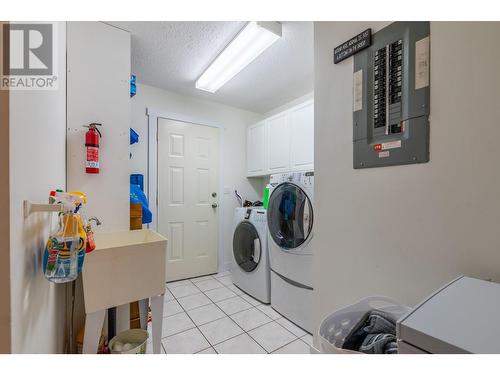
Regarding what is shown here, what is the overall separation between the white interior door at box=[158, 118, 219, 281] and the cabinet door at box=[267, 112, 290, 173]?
30.2 inches

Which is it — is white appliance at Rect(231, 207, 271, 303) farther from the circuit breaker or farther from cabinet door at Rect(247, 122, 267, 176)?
the circuit breaker

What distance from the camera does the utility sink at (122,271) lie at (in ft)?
3.68

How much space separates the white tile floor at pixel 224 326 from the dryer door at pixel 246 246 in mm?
348

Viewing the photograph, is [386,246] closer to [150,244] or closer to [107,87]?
[150,244]

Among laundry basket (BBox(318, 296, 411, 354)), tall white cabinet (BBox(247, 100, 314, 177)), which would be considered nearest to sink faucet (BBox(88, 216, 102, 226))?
laundry basket (BBox(318, 296, 411, 354))

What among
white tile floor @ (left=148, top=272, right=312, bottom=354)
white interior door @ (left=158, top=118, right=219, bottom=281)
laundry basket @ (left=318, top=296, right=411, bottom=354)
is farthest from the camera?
white interior door @ (left=158, top=118, right=219, bottom=281)

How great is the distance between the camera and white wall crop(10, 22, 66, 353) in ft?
1.91

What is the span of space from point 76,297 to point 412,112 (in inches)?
85.5

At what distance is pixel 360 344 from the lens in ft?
2.42

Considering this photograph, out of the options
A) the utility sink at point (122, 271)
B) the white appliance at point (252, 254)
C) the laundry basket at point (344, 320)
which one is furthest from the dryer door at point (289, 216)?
the utility sink at point (122, 271)

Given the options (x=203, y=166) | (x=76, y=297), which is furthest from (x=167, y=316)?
(x=203, y=166)

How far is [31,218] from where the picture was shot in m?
0.74

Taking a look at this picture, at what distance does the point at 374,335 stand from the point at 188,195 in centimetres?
255

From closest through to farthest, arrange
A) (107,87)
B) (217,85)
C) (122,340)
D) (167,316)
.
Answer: (122,340)
(107,87)
(167,316)
(217,85)
